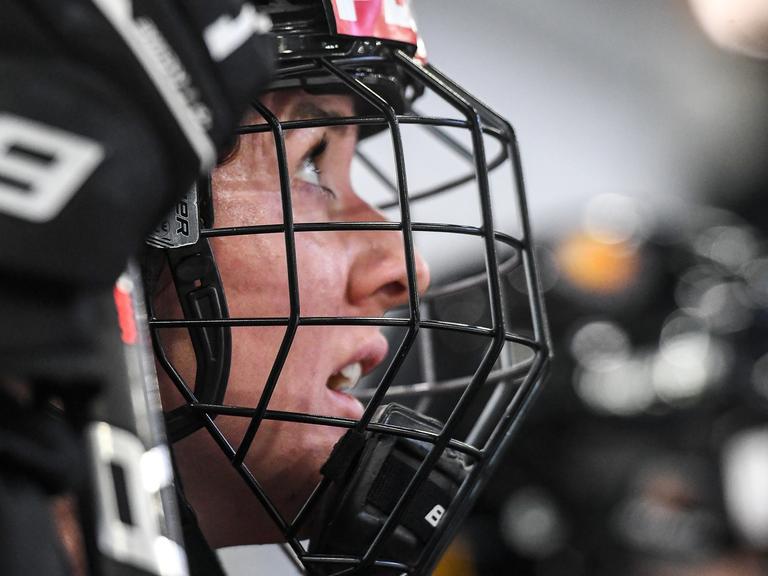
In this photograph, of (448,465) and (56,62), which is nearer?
(56,62)

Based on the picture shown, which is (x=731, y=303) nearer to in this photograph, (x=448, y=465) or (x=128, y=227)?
(x=448, y=465)

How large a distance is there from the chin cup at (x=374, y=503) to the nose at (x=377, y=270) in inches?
3.5

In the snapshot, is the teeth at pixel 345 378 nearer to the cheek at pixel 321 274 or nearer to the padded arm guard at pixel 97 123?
the cheek at pixel 321 274

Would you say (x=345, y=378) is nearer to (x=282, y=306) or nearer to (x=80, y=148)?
(x=282, y=306)

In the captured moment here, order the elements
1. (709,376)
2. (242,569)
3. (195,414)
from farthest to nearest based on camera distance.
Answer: (709,376) → (242,569) → (195,414)

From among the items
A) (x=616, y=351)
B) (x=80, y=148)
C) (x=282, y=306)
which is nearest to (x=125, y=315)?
(x=80, y=148)

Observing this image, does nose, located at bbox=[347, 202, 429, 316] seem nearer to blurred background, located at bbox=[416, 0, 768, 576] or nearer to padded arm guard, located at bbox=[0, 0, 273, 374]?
padded arm guard, located at bbox=[0, 0, 273, 374]

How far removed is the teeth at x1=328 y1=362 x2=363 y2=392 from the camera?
77cm

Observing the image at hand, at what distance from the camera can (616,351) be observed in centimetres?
303

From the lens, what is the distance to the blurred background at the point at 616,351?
290 cm

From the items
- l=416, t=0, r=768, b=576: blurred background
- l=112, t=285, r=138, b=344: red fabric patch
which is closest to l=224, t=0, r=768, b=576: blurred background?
l=416, t=0, r=768, b=576: blurred background

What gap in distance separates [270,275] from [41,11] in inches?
13.4

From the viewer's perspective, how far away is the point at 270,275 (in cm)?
68

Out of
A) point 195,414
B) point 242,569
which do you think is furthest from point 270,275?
point 242,569
